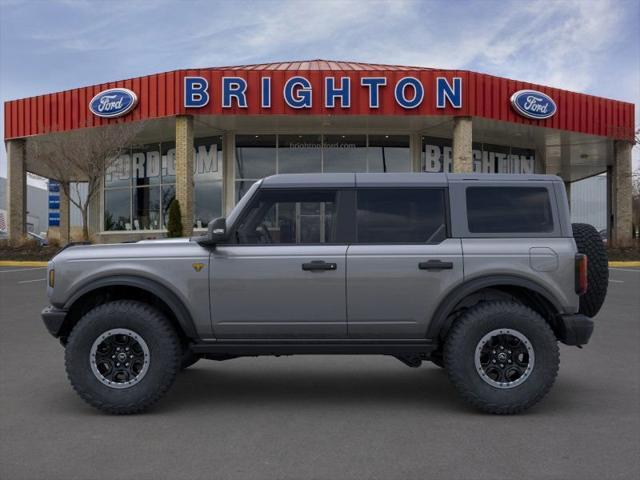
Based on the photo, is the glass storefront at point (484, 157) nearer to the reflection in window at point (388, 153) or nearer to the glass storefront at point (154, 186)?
the reflection in window at point (388, 153)

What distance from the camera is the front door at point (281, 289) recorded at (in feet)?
15.9

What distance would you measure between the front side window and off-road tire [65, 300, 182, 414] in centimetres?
98

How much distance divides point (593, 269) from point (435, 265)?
1406 millimetres

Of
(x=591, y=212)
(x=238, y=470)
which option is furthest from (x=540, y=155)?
(x=591, y=212)

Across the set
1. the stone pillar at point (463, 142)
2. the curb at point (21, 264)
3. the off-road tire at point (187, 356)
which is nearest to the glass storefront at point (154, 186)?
the curb at point (21, 264)

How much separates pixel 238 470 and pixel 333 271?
1753mm

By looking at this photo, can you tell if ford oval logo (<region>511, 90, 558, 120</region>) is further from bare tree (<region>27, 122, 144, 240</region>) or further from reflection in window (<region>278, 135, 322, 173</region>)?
bare tree (<region>27, 122, 144, 240</region>)

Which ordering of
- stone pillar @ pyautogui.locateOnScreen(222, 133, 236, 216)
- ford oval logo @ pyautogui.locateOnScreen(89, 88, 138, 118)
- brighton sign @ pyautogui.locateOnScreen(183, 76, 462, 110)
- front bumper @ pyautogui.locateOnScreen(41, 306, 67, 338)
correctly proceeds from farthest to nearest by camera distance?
stone pillar @ pyautogui.locateOnScreen(222, 133, 236, 216)
ford oval logo @ pyautogui.locateOnScreen(89, 88, 138, 118)
brighton sign @ pyautogui.locateOnScreen(183, 76, 462, 110)
front bumper @ pyautogui.locateOnScreen(41, 306, 67, 338)

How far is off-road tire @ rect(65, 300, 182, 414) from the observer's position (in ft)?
15.6

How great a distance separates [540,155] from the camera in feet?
106

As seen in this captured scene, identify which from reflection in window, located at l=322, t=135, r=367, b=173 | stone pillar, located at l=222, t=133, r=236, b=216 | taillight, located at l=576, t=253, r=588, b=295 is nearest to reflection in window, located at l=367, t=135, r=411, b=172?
reflection in window, located at l=322, t=135, r=367, b=173

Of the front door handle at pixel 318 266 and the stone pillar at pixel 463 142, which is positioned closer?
the front door handle at pixel 318 266

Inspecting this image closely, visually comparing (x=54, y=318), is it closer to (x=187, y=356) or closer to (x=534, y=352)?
(x=187, y=356)

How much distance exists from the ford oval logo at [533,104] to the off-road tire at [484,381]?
2025 centimetres
